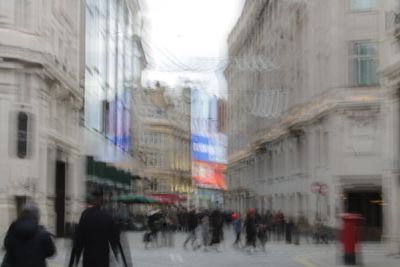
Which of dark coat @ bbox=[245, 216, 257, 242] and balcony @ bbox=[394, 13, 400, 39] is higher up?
balcony @ bbox=[394, 13, 400, 39]

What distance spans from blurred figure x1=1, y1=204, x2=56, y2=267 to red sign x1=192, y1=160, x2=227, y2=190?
10341 cm

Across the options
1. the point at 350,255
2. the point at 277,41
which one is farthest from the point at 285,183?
the point at 350,255

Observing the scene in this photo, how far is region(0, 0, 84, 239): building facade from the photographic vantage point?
117 feet

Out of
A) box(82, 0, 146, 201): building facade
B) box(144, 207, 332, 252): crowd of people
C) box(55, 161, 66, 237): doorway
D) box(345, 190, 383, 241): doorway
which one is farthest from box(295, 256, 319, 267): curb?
box(55, 161, 66, 237): doorway

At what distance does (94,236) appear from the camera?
10.7 m

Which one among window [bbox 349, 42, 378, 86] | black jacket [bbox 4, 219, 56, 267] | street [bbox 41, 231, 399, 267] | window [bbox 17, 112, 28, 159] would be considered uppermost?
window [bbox 349, 42, 378, 86]

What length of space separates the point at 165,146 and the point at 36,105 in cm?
8536

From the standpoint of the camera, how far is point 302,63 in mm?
51750

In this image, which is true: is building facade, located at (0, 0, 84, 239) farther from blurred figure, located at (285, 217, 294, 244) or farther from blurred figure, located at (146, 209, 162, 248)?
blurred figure, located at (285, 217, 294, 244)

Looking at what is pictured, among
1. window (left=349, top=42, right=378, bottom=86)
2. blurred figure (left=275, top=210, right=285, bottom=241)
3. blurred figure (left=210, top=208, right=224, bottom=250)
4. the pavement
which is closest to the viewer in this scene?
the pavement

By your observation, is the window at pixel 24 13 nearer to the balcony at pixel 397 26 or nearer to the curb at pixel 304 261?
the curb at pixel 304 261

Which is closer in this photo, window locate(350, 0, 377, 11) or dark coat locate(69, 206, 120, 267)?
dark coat locate(69, 206, 120, 267)

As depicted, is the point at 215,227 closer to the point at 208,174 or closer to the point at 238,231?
the point at 238,231

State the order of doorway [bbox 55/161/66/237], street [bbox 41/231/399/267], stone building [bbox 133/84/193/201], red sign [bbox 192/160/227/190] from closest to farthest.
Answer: street [bbox 41/231/399/267]
doorway [bbox 55/161/66/237]
stone building [bbox 133/84/193/201]
red sign [bbox 192/160/227/190]
